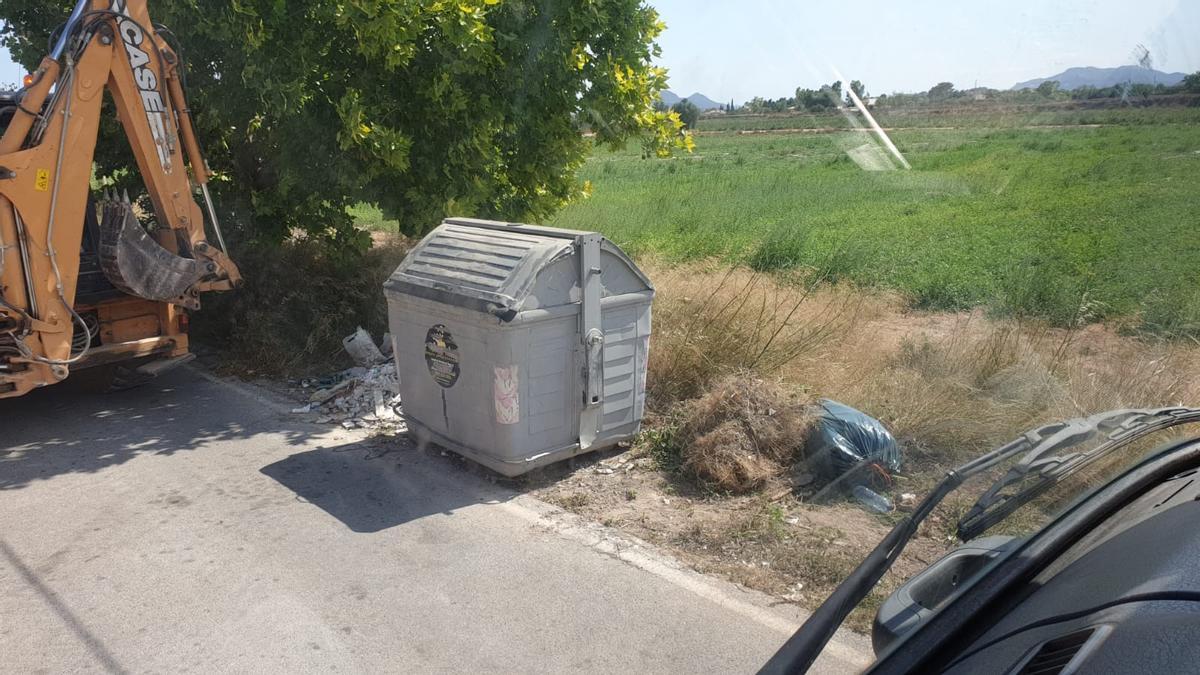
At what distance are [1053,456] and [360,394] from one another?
6.19 m

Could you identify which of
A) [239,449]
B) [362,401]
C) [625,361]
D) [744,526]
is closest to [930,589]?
[744,526]

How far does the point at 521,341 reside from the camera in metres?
5.45

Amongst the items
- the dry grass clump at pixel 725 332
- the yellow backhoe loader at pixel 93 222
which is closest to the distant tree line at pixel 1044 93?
the dry grass clump at pixel 725 332

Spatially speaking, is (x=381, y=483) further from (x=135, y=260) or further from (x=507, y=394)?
(x=135, y=260)

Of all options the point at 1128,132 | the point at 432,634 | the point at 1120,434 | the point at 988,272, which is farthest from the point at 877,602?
the point at 1128,132

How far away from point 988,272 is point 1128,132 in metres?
7.37

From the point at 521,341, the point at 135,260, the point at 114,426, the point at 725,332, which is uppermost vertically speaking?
the point at 135,260

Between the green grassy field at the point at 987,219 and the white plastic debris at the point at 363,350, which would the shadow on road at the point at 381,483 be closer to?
the white plastic debris at the point at 363,350

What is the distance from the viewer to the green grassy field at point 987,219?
969 centimetres

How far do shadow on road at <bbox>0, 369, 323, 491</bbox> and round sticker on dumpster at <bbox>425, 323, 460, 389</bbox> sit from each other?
59.2 inches

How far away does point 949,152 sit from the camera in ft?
62.6

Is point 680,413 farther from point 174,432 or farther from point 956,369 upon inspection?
point 174,432

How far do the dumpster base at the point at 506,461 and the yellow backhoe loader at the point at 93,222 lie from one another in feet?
8.94

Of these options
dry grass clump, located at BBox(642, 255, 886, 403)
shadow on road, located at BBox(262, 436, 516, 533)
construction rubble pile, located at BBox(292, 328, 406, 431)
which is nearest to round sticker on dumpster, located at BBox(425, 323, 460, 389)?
shadow on road, located at BBox(262, 436, 516, 533)
